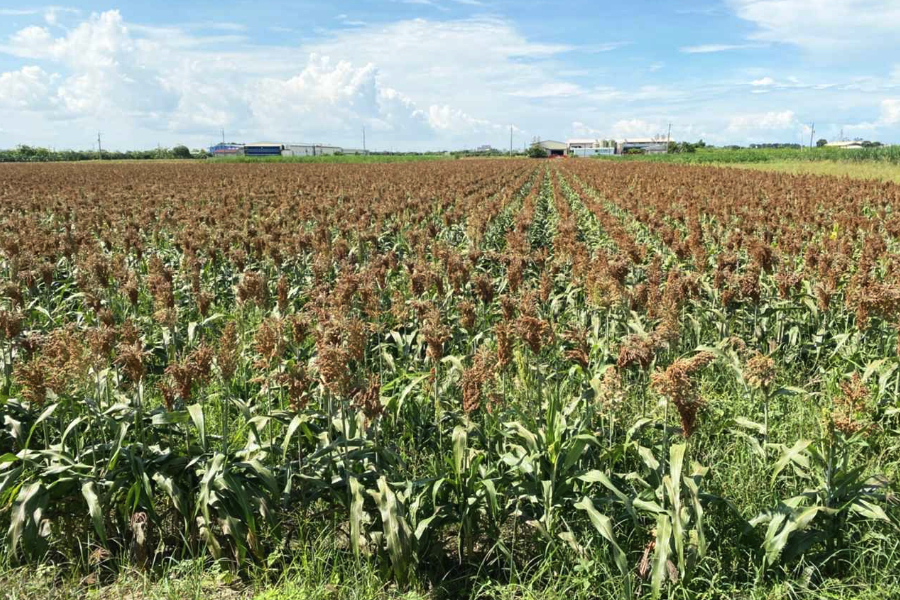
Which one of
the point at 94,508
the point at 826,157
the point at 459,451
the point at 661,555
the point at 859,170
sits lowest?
the point at 661,555

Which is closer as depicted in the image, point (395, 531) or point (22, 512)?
point (395, 531)

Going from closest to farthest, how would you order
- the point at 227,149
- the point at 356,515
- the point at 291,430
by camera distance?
the point at 356,515 < the point at 291,430 < the point at 227,149

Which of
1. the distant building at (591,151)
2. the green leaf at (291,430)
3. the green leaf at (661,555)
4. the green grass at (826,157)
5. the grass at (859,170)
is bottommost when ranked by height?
the green leaf at (661,555)

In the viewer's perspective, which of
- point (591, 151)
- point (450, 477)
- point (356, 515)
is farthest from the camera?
point (591, 151)

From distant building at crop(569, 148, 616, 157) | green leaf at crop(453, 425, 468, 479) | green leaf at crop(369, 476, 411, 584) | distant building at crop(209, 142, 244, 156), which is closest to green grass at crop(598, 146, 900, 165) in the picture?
green leaf at crop(453, 425, 468, 479)

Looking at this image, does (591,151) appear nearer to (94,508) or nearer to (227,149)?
(227,149)

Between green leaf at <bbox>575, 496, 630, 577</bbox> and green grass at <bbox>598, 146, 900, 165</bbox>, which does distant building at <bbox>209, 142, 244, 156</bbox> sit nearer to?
green grass at <bbox>598, 146, 900, 165</bbox>

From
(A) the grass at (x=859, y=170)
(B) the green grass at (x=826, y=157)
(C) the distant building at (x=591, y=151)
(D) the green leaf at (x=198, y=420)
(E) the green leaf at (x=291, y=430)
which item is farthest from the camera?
(C) the distant building at (x=591, y=151)

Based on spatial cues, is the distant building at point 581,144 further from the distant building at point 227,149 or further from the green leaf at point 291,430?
the green leaf at point 291,430

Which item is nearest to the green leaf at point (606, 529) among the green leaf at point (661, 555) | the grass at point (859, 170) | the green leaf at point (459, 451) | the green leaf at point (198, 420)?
the green leaf at point (661, 555)

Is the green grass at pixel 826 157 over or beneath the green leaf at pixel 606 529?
over

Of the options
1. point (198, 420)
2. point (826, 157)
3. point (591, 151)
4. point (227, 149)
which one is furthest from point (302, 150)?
point (198, 420)

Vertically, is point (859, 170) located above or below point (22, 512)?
above

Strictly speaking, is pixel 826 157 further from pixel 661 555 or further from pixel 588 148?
pixel 588 148
